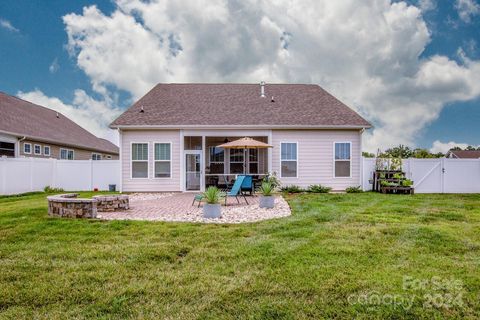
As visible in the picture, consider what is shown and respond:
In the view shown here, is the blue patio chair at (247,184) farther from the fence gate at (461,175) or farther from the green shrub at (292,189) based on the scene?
the fence gate at (461,175)

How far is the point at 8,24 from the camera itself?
61.3 ft

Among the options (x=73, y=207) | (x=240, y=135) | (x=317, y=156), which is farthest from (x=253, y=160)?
(x=73, y=207)

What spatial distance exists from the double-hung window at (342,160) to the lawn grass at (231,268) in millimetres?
8427

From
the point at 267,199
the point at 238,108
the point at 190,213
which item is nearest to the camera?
the point at 190,213

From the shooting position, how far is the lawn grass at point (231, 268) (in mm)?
3139

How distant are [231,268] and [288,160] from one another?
1162 centimetres

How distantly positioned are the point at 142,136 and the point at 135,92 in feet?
21.9

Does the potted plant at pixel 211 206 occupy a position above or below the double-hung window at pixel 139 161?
below

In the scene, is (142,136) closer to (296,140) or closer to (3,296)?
(296,140)

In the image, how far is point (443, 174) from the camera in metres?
15.3

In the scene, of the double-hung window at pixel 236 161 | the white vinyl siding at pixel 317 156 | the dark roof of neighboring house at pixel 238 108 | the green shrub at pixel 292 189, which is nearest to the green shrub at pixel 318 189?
the white vinyl siding at pixel 317 156

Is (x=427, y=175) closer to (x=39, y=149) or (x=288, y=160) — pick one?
(x=288, y=160)

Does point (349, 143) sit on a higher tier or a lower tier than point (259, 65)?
lower

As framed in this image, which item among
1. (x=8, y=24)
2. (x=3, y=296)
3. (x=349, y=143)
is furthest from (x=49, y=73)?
(x=3, y=296)
